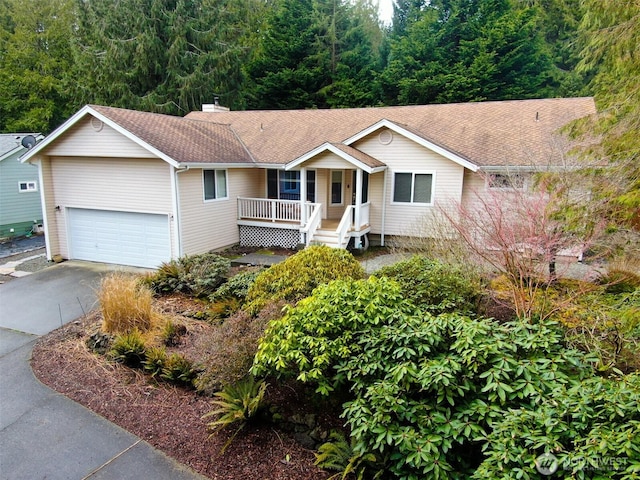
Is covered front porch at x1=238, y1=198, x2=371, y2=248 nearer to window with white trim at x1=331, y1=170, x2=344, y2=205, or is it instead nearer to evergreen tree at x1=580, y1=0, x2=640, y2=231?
window with white trim at x1=331, y1=170, x2=344, y2=205

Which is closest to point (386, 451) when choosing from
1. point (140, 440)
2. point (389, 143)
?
point (140, 440)

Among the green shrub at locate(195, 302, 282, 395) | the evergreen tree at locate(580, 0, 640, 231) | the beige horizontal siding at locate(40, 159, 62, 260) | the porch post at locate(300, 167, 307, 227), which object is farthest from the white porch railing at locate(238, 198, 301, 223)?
the evergreen tree at locate(580, 0, 640, 231)

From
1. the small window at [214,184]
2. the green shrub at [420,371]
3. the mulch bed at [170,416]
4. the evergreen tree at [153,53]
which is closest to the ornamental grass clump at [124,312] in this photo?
the mulch bed at [170,416]

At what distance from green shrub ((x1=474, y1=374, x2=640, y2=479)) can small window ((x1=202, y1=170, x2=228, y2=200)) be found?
12329 mm

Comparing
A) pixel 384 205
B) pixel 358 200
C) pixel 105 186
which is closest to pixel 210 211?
pixel 105 186

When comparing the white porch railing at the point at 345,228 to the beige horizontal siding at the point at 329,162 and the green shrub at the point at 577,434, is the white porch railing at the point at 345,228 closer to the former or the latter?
the beige horizontal siding at the point at 329,162

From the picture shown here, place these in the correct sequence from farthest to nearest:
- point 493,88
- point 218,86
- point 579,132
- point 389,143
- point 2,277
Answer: point 218,86, point 493,88, point 389,143, point 2,277, point 579,132

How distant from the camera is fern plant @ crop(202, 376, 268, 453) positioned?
5082 millimetres

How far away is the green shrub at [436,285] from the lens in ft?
22.2

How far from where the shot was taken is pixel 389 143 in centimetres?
1480

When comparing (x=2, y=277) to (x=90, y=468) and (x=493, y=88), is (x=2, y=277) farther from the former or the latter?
(x=493, y=88)

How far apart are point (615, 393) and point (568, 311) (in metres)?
3.31

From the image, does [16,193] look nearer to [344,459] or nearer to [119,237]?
[119,237]

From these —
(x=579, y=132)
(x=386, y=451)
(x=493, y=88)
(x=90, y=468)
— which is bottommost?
(x=90, y=468)
